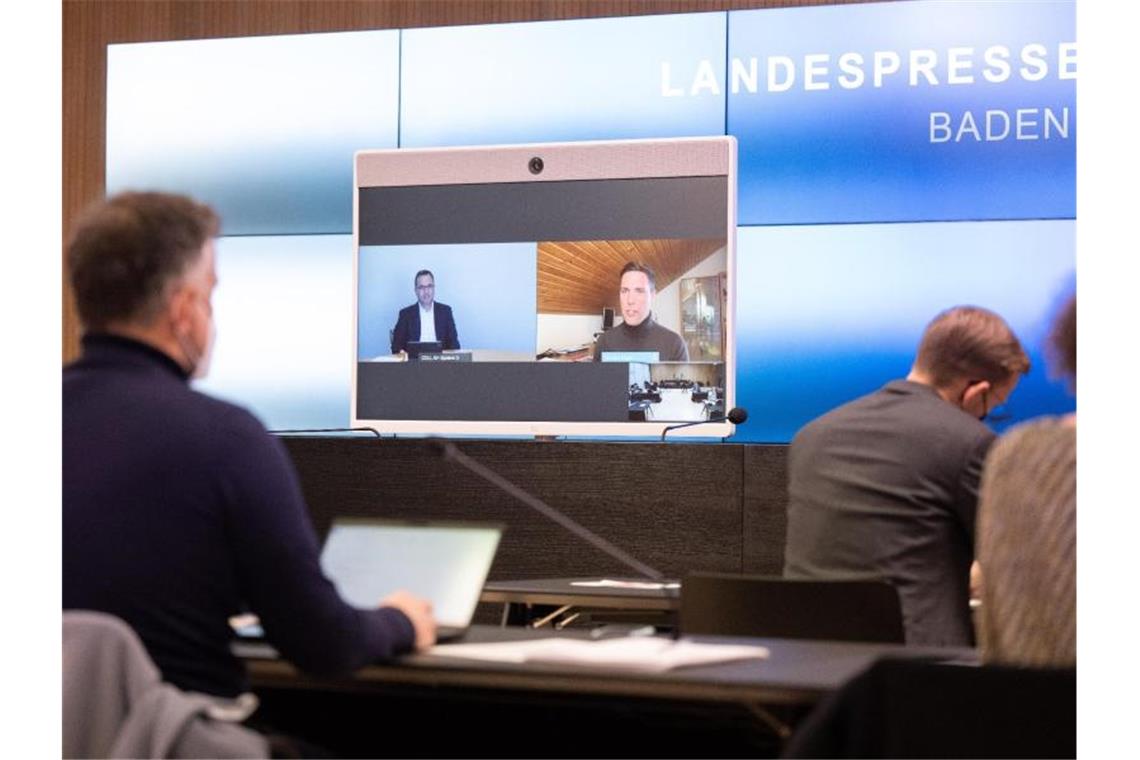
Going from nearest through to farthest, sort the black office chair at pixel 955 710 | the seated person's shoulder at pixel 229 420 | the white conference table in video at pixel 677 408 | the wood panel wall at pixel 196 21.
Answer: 1. the black office chair at pixel 955 710
2. the seated person's shoulder at pixel 229 420
3. the white conference table in video at pixel 677 408
4. the wood panel wall at pixel 196 21

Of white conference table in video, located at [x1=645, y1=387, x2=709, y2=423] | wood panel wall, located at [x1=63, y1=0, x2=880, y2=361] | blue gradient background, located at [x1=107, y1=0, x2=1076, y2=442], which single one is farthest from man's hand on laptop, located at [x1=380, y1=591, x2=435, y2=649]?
wood panel wall, located at [x1=63, y1=0, x2=880, y2=361]

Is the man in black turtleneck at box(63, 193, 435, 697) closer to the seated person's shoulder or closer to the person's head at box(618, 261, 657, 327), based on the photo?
the seated person's shoulder

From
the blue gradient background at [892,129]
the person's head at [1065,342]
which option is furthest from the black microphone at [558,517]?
the blue gradient background at [892,129]

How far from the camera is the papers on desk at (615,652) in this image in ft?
4.80

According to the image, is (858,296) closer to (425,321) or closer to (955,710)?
(425,321)

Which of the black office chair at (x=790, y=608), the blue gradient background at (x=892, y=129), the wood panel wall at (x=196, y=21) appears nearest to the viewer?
the black office chair at (x=790, y=608)

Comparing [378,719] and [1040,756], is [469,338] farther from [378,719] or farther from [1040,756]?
[1040,756]

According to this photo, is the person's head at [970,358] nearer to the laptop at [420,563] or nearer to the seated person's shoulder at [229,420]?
the laptop at [420,563]

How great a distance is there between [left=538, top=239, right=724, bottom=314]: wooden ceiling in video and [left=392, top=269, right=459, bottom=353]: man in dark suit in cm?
24

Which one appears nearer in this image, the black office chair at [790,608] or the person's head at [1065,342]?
the person's head at [1065,342]

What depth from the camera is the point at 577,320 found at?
9.82 ft

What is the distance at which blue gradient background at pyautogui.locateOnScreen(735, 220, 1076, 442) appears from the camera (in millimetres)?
4598
